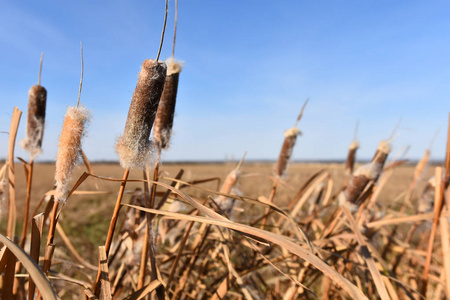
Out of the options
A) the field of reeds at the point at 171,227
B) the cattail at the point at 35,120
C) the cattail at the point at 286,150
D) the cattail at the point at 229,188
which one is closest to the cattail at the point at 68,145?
the field of reeds at the point at 171,227

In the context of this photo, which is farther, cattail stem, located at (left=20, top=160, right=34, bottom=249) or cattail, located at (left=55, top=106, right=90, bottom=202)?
cattail stem, located at (left=20, top=160, right=34, bottom=249)

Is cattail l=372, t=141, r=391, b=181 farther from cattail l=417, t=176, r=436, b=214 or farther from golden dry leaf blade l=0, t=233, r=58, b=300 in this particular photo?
golden dry leaf blade l=0, t=233, r=58, b=300

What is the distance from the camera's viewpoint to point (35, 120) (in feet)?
4.25

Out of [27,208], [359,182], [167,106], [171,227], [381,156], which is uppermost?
[167,106]

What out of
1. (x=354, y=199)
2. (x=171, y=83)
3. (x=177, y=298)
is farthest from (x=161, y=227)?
(x=354, y=199)

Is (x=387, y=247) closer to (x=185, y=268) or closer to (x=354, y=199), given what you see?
(x=354, y=199)

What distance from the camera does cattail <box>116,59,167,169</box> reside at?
0.71 metres

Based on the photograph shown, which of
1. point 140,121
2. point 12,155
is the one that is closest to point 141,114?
point 140,121

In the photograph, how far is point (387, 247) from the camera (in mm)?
1737

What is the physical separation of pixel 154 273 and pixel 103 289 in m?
0.18

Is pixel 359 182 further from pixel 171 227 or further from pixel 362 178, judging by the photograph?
pixel 171 227

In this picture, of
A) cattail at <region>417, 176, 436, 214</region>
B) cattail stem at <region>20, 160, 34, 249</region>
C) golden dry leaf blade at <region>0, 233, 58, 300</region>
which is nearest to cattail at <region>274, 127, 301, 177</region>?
cattail at <region>417, 176, 436, 214</region>

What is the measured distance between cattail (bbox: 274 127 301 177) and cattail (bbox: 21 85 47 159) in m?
1.26

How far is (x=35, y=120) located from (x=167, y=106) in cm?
65
